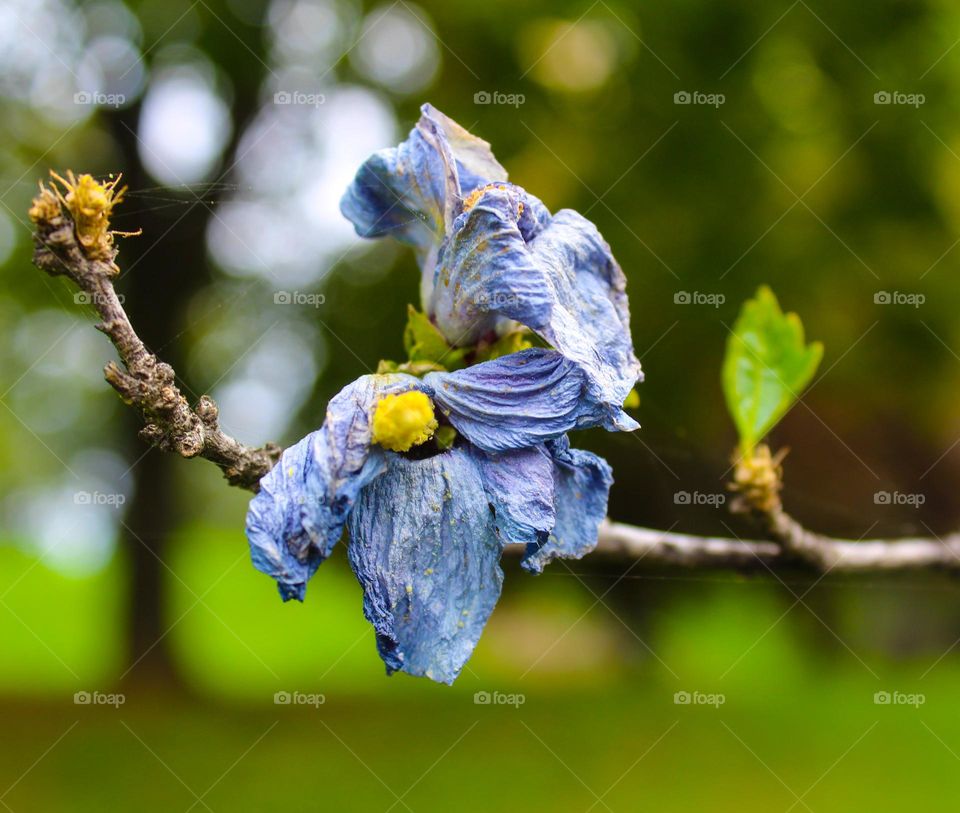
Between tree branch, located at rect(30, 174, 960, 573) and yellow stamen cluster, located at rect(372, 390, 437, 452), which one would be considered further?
yellow stamen cluster, located at rect(372, 390, 437, 452)

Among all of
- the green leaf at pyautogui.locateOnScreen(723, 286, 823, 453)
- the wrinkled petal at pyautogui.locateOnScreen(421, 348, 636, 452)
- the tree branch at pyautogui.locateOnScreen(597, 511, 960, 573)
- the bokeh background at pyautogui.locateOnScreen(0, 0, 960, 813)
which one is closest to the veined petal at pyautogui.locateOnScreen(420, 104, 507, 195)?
the wrinkled petal at pyautogui.locateOnScreen(421, 348, 636, 452)

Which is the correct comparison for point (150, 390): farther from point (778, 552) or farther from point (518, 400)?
point (778, 552)

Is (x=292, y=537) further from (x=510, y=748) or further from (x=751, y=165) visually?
(x=510, y=748)

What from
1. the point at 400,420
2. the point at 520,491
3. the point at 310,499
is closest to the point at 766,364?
the point at 520,491

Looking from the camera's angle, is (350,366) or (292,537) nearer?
(292,537)

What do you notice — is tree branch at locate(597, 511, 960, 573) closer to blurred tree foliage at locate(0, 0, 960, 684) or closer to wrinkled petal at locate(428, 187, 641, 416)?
wrinkled petal at locate(428, 187, 641, 416)

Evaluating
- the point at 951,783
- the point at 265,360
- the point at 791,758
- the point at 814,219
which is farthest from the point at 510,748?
the point at 814,219

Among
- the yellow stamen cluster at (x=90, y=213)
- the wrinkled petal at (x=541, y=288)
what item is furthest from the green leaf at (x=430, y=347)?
the yellow stamen cluster at (x=90, y=213)
